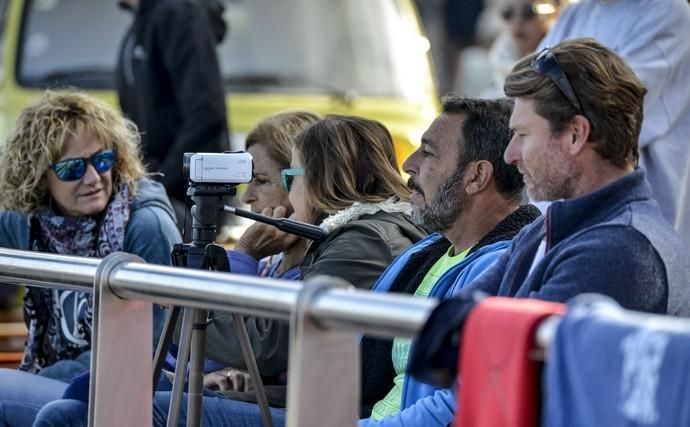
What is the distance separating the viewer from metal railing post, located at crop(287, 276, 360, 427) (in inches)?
86.5

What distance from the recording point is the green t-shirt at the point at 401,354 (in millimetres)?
3525

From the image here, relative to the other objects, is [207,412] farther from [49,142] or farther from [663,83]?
[663,83]

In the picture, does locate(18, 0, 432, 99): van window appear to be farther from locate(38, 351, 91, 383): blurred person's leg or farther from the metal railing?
the metal railing

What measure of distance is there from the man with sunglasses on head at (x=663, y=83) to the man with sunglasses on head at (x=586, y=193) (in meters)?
1.43

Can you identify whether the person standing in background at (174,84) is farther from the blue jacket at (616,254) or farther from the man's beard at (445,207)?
the blue jacket at (616,254)

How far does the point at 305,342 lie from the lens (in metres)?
2.20

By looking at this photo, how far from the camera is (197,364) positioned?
3086mm

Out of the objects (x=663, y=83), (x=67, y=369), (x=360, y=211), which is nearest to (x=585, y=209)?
(x=360, y=211)

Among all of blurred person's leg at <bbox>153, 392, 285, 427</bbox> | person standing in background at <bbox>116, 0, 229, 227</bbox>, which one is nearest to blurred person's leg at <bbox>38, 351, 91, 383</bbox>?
blurred person's leg at <bbox>153, 392, 285, 427</bbox>

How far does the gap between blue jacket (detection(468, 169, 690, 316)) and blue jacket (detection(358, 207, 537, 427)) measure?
1.15 feet

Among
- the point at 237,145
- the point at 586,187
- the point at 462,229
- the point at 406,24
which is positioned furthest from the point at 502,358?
the point at 406,24

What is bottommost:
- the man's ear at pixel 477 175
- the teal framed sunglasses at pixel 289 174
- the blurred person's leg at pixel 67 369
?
the blurred person's leg at pixel 67 369

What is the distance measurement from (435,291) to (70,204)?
1.67 meters

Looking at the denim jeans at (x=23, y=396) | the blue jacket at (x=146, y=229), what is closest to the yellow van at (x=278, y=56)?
the blue jacket at (x=146, y=229)
